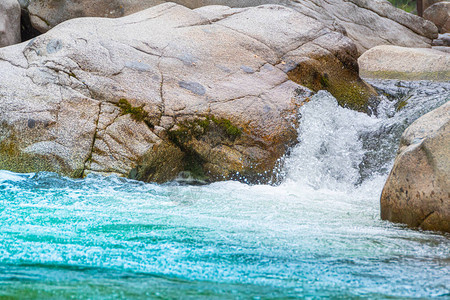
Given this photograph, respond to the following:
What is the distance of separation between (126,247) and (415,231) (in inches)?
79.1

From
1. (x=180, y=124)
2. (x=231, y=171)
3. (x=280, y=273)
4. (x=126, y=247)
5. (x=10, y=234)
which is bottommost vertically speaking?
(x=231, y=171)

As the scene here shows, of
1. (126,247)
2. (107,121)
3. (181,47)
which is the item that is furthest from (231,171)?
(126,247)

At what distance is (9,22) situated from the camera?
851 centimetres

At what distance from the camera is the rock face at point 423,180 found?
11.7 feet

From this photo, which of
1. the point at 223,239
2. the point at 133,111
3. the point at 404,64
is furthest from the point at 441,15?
the point at 223,239

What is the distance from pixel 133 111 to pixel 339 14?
640cm

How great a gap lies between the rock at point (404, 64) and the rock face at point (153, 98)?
2.31m

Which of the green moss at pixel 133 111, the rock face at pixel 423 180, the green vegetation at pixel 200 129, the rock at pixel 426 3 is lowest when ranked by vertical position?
the rock at pixel 426 3

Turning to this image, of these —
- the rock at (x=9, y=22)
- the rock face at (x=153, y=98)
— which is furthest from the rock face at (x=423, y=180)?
the rock at (x=9, y=22)

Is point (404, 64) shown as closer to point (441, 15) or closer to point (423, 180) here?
point (423, 180)

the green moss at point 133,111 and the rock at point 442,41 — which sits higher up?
the green moss at point 133,111

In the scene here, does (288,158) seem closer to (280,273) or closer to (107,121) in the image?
(107,121)

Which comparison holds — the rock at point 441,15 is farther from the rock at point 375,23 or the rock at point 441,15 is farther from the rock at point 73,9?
the rock at point 73,9

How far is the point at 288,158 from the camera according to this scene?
5957 millimetres
